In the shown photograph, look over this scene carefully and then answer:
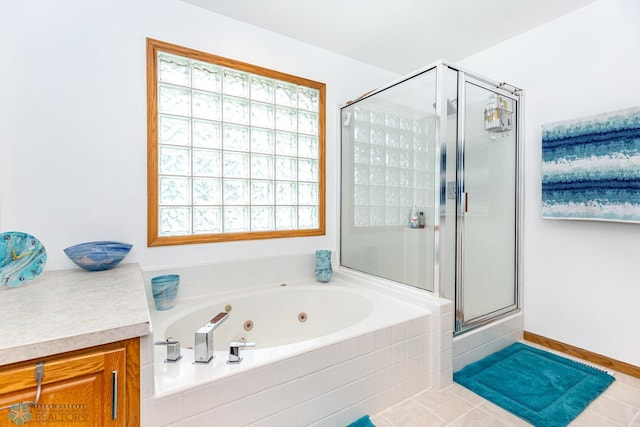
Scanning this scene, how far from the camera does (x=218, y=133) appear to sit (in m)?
2.12

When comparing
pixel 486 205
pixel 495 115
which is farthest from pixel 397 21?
pixel 486 205

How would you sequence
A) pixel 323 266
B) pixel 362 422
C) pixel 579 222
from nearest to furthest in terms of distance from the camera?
pixel 362 422
pixel 579 222
pixel 323 266

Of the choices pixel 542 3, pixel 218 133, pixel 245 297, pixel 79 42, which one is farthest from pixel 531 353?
pixel 79 42

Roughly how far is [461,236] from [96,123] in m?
2.32

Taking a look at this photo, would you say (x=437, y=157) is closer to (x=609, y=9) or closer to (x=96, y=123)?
(x=609, y=9)

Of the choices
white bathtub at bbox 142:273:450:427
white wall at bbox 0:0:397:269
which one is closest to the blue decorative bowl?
white wall at bbox 0:0:397:269

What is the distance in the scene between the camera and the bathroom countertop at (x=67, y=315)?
79 centimetres

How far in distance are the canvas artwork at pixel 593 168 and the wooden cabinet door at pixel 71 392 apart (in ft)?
8.44

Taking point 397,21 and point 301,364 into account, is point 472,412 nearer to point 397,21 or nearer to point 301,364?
point 301,364

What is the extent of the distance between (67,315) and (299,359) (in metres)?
0.84

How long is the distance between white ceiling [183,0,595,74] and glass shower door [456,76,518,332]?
50cm

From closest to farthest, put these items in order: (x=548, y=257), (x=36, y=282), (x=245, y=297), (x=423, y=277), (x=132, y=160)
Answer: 1. (x=36, y=282)
2. (x=132, y=160)
3. (x=423, y=277)
4. (x=245, y=297)
5. (x=548, y=257)

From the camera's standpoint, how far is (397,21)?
215cm

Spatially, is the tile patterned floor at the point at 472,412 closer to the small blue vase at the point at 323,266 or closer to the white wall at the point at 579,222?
the white wall at the point at 579,222
